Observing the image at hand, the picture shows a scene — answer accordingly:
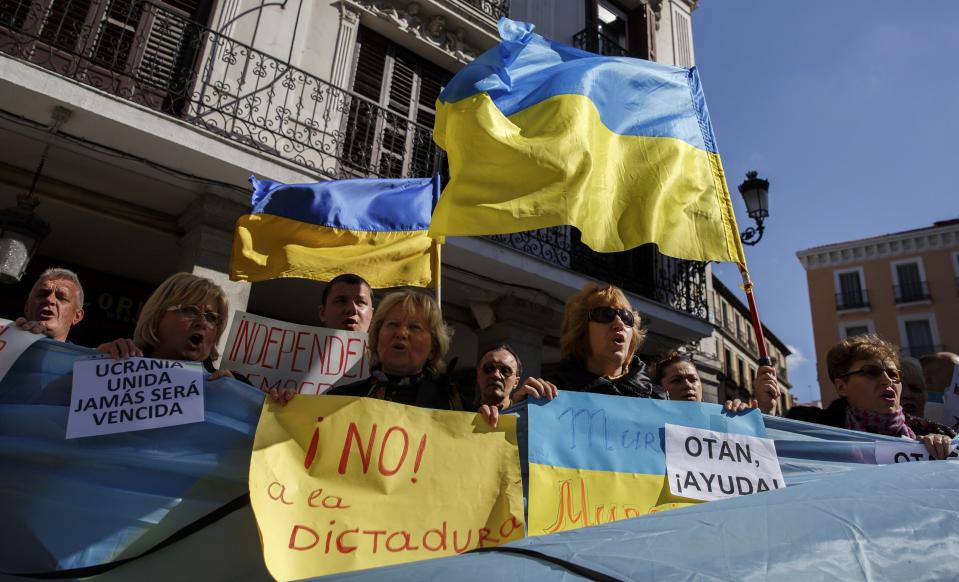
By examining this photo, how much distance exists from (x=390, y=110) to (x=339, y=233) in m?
3.09

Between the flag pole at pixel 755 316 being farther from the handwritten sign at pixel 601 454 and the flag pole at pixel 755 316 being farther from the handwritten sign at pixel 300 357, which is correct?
the handwritten sign at pixel 300 357

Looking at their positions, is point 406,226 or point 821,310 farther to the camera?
point 821,310

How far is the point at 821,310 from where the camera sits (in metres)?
41.1

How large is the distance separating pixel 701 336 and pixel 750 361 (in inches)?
1518

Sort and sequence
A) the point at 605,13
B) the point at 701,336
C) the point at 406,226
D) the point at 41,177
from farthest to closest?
the point at 605,13 < the point at 701,336 < the point at 41,177 < the point at 406,226

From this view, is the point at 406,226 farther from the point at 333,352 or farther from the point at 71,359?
the point at 71,359

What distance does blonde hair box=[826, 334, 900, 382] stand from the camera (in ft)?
9.53

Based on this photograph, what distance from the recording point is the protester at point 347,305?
346 centimetres

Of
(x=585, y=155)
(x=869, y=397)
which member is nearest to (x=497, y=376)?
(x=585, y=155)

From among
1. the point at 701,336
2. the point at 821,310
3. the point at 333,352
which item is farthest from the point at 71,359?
the point at 821,310

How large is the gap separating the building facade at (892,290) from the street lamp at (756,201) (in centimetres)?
3448

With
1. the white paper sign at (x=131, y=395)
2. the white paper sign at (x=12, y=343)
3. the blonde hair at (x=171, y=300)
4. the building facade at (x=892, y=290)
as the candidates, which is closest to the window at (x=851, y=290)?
the building facade at (x=892, y=290)

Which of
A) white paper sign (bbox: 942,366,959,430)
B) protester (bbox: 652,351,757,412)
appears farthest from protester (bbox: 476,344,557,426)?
white paper sign (bbox: 942,366,959,430)

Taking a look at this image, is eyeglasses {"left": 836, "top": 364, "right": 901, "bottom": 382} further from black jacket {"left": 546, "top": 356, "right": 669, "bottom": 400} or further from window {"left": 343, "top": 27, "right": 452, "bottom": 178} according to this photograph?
window {"left": 343, "top": 27, "right": 452, "bottom": 178}
